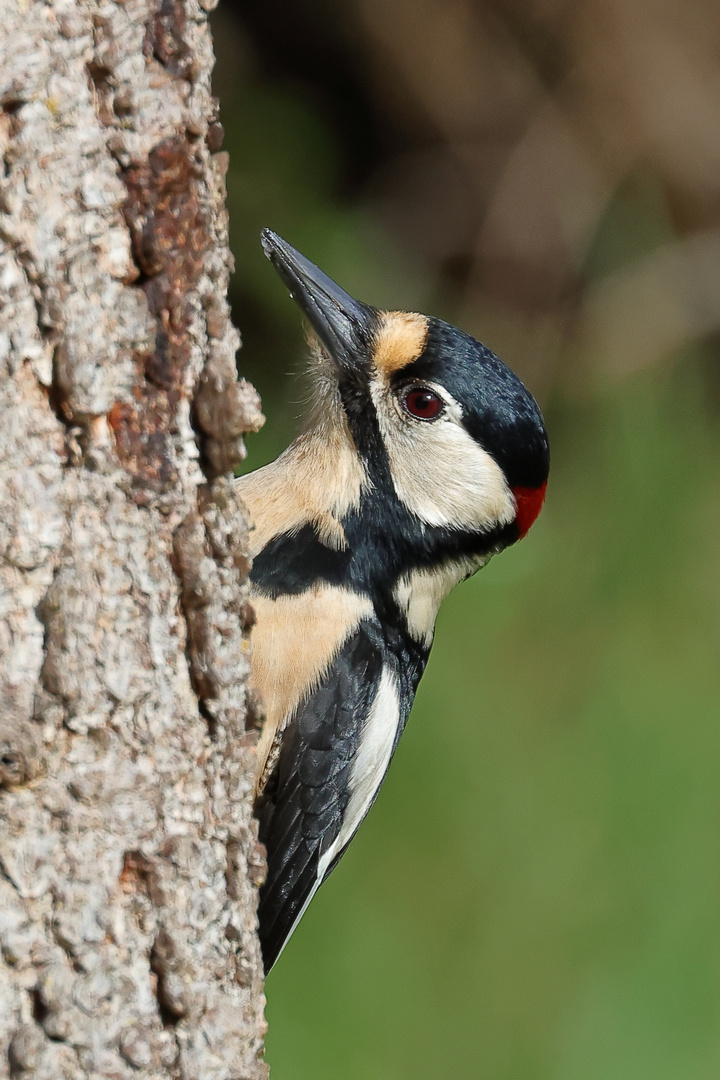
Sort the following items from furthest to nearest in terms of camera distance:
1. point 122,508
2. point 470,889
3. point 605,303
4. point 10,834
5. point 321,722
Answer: point 605,303 → point 470,889 → point 321,722 → point 122,508 → point 10,834

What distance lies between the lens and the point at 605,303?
487 cm

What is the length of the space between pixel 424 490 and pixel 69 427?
1108 millimetres

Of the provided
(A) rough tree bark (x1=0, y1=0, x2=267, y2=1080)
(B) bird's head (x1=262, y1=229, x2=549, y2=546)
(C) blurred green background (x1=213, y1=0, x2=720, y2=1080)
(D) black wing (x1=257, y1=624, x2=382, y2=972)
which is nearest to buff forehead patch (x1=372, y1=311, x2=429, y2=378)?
(B) bird's head (x1=262, y1=229, x2=549, y2=546)

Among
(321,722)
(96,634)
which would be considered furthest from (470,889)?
(96,634)

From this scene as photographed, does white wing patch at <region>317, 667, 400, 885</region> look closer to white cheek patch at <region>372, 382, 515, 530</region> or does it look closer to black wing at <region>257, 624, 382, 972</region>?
black wing at <region>257, 624, 382, 972</region>

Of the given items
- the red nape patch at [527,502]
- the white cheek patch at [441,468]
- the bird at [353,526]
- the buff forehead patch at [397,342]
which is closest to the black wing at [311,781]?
the bird at [353,526]

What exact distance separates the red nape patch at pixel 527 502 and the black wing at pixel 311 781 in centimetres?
40

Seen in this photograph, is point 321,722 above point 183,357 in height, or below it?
below

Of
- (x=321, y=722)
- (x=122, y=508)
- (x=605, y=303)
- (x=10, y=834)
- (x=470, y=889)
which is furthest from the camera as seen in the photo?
(x=605, y=303)

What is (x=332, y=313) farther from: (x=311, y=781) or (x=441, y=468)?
(x=311, y=781)

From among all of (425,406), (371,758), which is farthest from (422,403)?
(371,758)

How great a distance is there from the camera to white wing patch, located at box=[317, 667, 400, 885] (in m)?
2.35

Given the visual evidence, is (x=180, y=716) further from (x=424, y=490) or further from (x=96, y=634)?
(x=424, y=490)

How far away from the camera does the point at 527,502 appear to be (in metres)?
2.42
